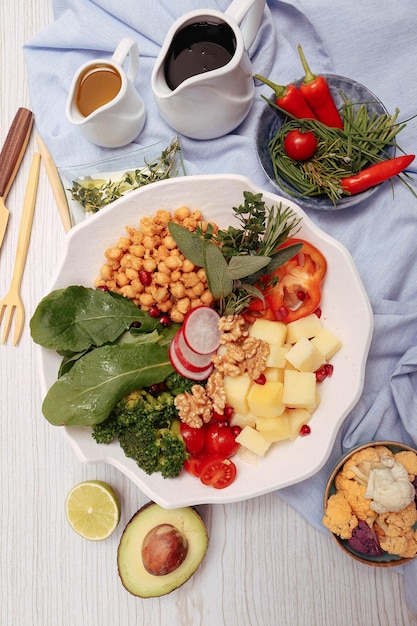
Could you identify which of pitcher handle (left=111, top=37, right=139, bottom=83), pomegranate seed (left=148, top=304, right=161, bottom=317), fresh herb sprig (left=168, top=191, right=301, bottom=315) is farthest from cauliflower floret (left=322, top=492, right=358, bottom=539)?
pitcher handle (left=111, top=37, right=139, bottom=83)

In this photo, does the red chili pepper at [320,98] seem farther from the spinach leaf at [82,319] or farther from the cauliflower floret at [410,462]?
the cauliflower floret at [410,462]

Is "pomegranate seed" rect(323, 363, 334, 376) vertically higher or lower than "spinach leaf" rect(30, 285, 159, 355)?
lower

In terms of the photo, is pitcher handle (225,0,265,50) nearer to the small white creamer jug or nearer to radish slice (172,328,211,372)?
the small white creamer jug

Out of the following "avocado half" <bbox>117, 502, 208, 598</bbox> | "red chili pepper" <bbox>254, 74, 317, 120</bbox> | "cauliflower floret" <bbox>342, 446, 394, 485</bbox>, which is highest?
"red chili pepper" <bbox>254, 74, 317, 120</bbox>

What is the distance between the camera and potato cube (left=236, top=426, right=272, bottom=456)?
1.41m

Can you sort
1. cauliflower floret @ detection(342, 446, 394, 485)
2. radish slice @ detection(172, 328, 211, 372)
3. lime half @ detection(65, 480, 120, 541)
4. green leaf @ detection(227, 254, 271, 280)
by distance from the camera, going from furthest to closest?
lime half @ detection(65, 480, 120, 541), cauliflower floret @ detection(342, 446, 394, 485), radish slice @ detection(172, 328, 211, 372), green leaf @ detection(227, 254, 271, 280)

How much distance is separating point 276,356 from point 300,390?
0.34 ft

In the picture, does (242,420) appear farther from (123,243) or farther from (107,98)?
(107,98)

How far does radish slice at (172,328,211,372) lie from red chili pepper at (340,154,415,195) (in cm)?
59

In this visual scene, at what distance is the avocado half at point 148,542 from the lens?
1.53 m

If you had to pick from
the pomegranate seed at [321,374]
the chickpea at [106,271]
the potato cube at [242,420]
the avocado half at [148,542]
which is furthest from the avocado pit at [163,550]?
the chickpea at [106,271]

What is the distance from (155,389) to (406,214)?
851 millimetres

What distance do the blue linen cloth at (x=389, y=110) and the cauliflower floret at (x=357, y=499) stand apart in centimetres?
11

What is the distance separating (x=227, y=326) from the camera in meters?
1.38
